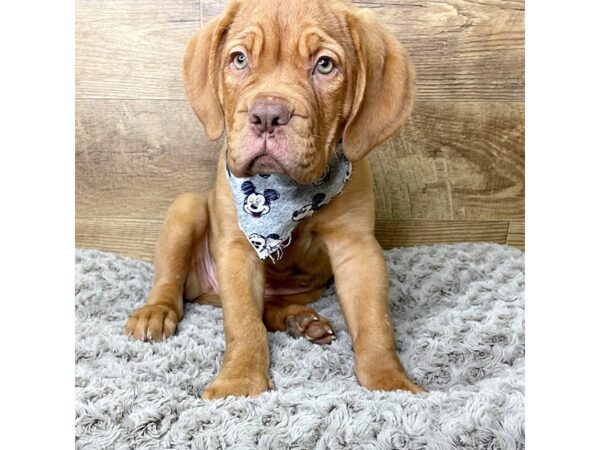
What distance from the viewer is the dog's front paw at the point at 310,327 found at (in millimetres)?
2828

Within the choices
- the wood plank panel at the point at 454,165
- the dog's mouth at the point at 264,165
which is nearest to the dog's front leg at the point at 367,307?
the dog's mouth at the point at 264,165

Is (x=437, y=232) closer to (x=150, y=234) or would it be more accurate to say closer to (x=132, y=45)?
(x=150, y=234)

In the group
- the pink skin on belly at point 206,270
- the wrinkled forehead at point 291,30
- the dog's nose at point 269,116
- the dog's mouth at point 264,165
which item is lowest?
the pink skin on belly at point 206,270

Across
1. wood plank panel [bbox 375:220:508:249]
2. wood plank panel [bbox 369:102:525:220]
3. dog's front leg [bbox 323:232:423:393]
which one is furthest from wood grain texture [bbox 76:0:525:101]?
dog's front leg [bbox 323:232:423:393]

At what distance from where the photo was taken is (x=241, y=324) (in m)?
2.52

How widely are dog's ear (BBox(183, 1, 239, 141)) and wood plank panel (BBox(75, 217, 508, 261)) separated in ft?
5.10

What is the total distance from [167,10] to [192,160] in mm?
862

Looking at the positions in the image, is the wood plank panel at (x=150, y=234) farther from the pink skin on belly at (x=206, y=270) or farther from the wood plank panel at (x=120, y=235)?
the pink skin on belly at (x=206, y=270)

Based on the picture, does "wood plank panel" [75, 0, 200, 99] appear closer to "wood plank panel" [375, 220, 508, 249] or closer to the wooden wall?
the wooden wall

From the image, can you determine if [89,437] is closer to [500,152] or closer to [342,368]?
[342,368]

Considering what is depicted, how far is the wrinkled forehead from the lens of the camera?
239 centimetres

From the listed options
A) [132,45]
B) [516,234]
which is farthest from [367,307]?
[132,45]

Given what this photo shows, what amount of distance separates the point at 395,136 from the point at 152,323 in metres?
1.83

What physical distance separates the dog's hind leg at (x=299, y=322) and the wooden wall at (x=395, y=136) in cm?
121
